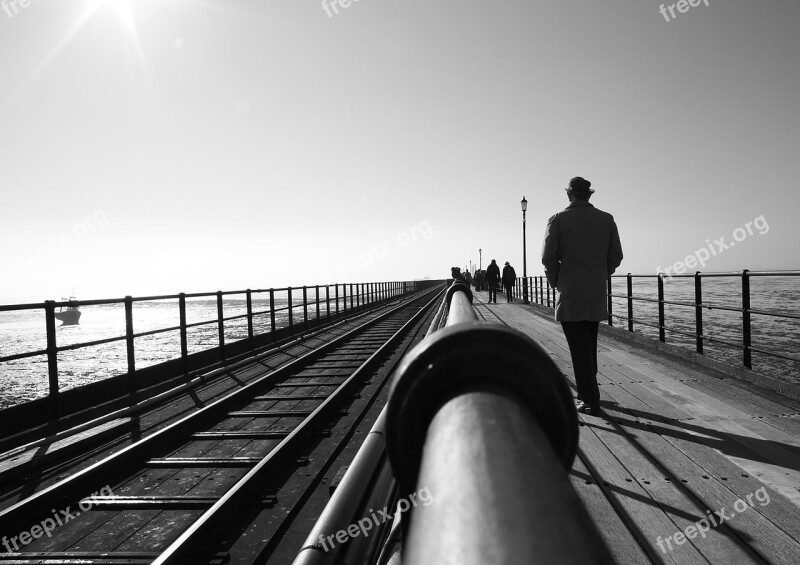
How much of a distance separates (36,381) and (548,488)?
21.9m

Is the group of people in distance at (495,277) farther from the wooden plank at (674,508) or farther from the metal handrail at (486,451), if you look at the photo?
the metal handrail at (486,451)

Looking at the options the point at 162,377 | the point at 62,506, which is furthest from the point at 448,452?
the point at 162,377

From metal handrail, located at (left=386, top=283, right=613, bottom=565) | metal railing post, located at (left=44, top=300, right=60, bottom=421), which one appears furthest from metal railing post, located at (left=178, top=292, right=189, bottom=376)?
metal handrail, located at (left=386, top=283, right=613, bottom=565)

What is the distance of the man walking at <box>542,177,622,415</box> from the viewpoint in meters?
4.19

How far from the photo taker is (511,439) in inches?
23.1

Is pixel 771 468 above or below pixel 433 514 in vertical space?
below

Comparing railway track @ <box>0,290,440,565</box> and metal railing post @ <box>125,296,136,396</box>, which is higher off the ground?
metal railing post @ <box>125,296,136,396</box>

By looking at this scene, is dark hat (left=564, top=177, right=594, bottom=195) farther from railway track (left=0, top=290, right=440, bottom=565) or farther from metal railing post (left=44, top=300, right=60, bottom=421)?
metal railing post (left=44, top=300, right=60, bottom=421)

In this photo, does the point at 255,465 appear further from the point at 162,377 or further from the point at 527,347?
the point at 162,377

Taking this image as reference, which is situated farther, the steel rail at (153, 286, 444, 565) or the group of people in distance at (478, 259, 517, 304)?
the group of people in distance at (478, 259, 517, 304)

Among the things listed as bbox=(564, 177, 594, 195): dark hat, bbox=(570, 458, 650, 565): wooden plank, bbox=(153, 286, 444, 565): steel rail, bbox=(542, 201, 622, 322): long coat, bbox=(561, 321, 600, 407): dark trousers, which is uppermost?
bbox=(564, 177, 594, 195): dark hat

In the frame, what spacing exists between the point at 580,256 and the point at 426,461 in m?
4.03

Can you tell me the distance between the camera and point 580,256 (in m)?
4.31

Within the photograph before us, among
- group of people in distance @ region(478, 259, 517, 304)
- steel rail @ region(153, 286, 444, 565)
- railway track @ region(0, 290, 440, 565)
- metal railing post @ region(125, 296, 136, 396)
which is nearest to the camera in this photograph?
steel rail @ region(153, 286, 444, 565)
